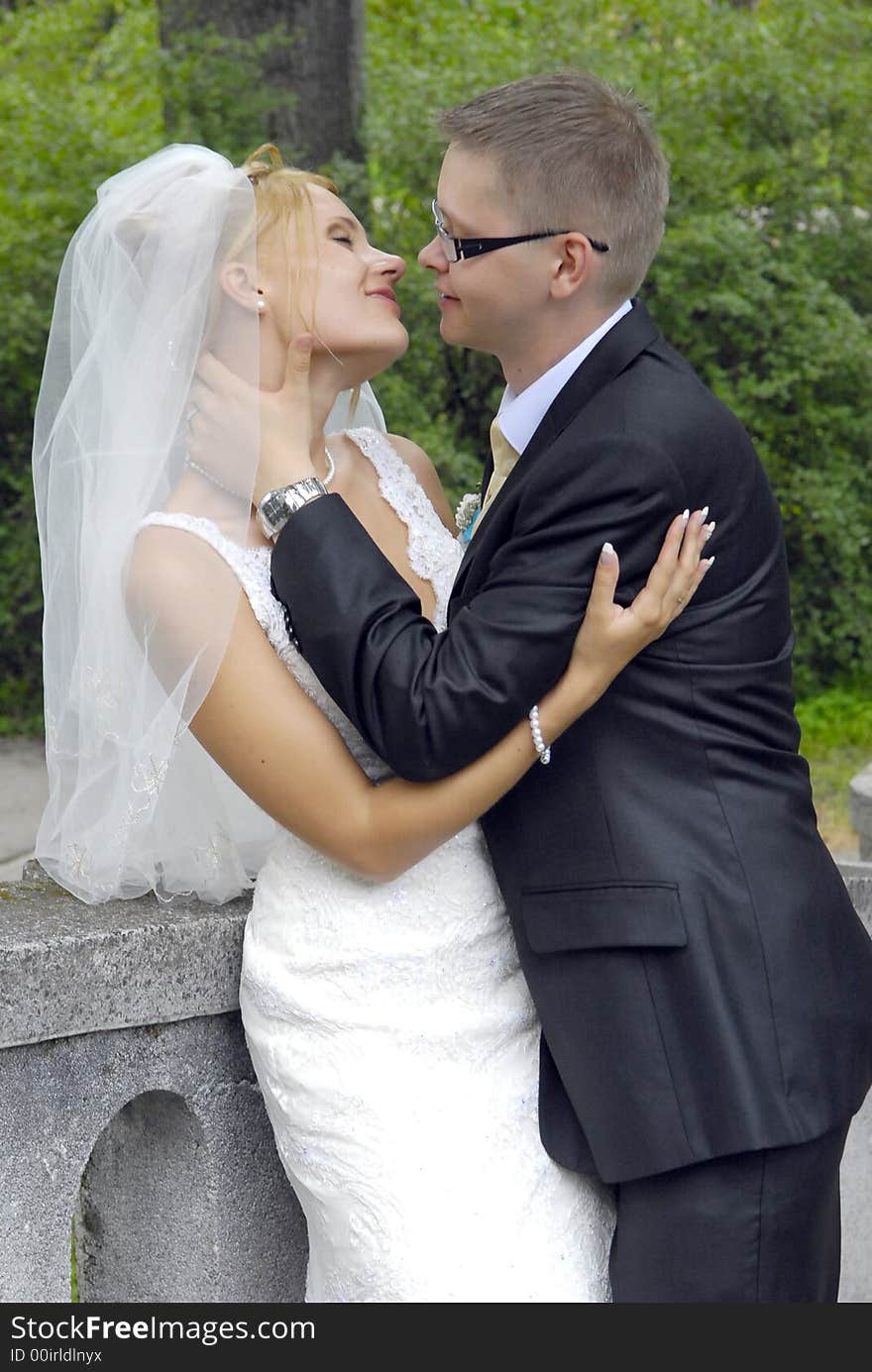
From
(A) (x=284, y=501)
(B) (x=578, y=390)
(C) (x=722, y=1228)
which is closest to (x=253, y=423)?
(A) (x=284, y=501)

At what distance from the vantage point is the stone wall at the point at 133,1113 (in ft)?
7.16

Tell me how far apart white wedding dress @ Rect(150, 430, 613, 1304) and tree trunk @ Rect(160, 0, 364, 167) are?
18.8 feet

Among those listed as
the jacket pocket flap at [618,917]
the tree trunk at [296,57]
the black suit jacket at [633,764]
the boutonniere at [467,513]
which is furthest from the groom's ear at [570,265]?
the tree trunk at [296,57]

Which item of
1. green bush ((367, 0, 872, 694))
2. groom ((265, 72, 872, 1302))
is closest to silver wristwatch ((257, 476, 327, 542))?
groom ((265, 72, 872, 1302))

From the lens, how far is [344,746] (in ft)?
7.43

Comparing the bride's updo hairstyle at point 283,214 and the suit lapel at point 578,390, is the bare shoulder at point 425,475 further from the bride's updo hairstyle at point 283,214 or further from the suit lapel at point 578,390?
the suit lapel at point 578,390

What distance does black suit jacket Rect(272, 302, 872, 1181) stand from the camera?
210 cm

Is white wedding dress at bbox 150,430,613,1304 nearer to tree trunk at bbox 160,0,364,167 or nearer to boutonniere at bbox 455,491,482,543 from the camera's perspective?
boutonniere at bbox 455,491,482,543

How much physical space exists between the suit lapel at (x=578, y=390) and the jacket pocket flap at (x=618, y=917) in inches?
18.8

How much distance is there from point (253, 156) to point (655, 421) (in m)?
0.91

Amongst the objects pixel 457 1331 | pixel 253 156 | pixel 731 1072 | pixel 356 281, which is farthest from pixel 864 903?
pixel 253 156

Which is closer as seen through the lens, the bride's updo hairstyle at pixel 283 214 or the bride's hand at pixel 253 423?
the bride's hand at pixel 253 423

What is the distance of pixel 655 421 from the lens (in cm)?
213

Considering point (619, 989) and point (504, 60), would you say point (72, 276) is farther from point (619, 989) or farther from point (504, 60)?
point (504, 60)
